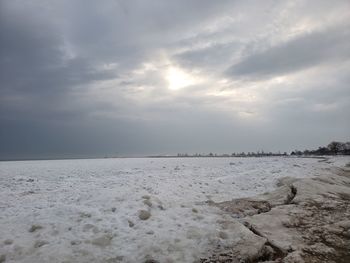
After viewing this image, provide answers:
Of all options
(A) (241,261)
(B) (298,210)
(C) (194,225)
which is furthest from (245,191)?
(A) (241,261)

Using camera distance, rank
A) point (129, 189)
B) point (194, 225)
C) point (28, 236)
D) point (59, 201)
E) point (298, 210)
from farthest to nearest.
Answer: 1. point (129, 189)
2. point (59, 201)
3. point (298, 210)
4. point (194, 225)
5. point (28, 236)

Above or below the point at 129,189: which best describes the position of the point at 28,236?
below

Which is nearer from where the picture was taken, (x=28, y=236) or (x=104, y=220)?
(x=28, y=236)

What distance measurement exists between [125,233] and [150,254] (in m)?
1.62

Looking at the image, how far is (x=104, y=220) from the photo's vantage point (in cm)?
1146

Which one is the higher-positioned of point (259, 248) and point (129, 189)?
point (129, 189)

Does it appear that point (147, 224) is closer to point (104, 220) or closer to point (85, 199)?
point (104, 220)

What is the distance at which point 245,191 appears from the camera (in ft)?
64.7

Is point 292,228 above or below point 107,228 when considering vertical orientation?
below

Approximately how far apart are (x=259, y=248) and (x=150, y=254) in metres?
3.55

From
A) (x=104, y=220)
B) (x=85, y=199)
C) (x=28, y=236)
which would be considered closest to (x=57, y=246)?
(x=28, y=236)

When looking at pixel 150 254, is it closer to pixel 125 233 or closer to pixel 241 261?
pixel 125 233

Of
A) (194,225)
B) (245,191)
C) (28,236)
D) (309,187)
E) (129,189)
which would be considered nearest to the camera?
(28,236)

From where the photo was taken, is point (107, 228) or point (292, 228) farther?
point (292, 228)
